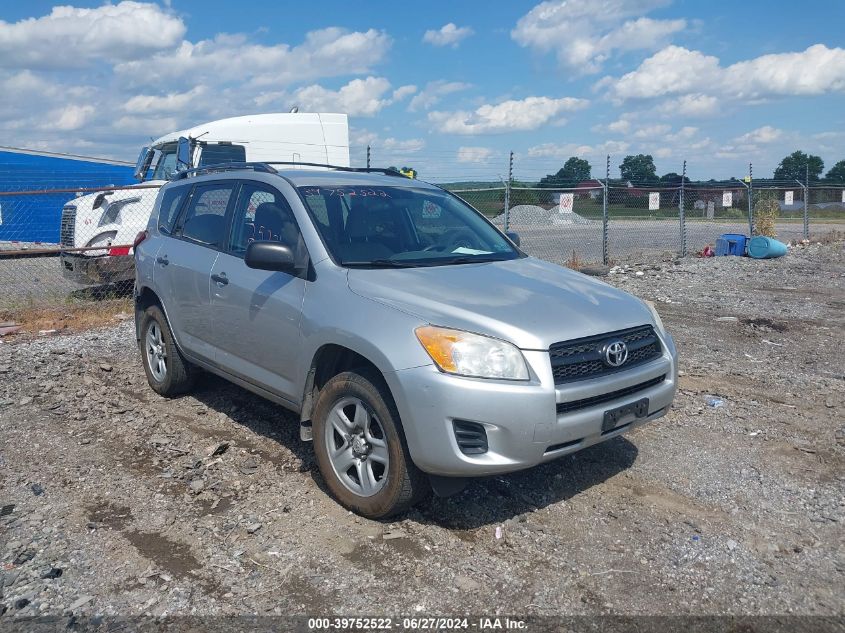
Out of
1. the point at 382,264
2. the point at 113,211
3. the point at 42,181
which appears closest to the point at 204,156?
the point at 113,211

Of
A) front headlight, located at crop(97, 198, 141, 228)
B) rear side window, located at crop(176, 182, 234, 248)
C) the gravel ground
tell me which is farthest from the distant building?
the gravel ground

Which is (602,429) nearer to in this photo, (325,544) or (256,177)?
(325,544)

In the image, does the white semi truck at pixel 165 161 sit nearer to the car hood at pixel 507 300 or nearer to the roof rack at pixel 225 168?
the roof rack at pixel 225 168

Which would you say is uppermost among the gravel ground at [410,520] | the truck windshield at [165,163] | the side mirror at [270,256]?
the truck windshield at [165,163]

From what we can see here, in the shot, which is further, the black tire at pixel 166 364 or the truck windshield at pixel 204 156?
the truck windshield at pixel 204 156

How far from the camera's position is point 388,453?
3893 mm

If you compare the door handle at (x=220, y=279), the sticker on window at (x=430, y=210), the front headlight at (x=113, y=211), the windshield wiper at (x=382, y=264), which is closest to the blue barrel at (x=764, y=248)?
the front headlight at (x=113, y=211)

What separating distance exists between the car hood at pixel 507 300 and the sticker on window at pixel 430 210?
0.73 m

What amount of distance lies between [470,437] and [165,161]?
40.1 feet

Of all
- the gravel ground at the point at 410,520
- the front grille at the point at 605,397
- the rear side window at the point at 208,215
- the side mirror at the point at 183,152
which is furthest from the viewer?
the side mirror at the point at 183,152

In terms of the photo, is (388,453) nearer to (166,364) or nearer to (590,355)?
(590,355)

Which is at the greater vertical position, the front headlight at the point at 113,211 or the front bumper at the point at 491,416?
the front headlight at the point at 113,211

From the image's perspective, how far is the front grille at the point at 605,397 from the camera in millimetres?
3745

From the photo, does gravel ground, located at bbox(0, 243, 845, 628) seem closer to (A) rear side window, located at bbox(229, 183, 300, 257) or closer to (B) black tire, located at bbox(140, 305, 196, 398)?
(B) black tire, located at bbox(140, 305, 196, 398)
